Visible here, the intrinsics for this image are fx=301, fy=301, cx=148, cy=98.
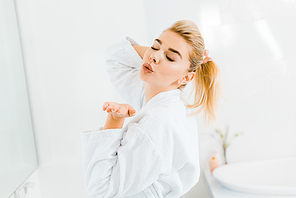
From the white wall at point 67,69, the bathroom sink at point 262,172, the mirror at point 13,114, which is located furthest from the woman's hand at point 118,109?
the bathroom sink at point 262,172

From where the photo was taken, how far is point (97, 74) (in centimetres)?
183

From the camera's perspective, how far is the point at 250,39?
201cm

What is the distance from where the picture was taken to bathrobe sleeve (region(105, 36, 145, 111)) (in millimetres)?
1163

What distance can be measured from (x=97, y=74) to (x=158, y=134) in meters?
1.05

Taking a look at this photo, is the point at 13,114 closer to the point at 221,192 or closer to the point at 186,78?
the point at 186,78

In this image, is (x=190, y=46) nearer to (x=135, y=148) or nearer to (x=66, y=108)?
(x=135, y=148)

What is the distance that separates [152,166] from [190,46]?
1.32ft

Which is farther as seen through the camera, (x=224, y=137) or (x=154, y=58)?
(x=224, y=137)

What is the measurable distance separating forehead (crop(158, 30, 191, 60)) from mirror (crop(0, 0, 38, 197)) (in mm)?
943

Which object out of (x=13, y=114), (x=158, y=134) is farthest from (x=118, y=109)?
(x=13, y=114)

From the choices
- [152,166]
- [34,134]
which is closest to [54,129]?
[34,134]

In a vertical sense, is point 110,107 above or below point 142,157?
above

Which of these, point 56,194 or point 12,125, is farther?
point 56,194

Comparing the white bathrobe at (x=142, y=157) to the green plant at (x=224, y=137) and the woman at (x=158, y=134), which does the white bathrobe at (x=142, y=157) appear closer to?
the woman at (x=158, y=134)
